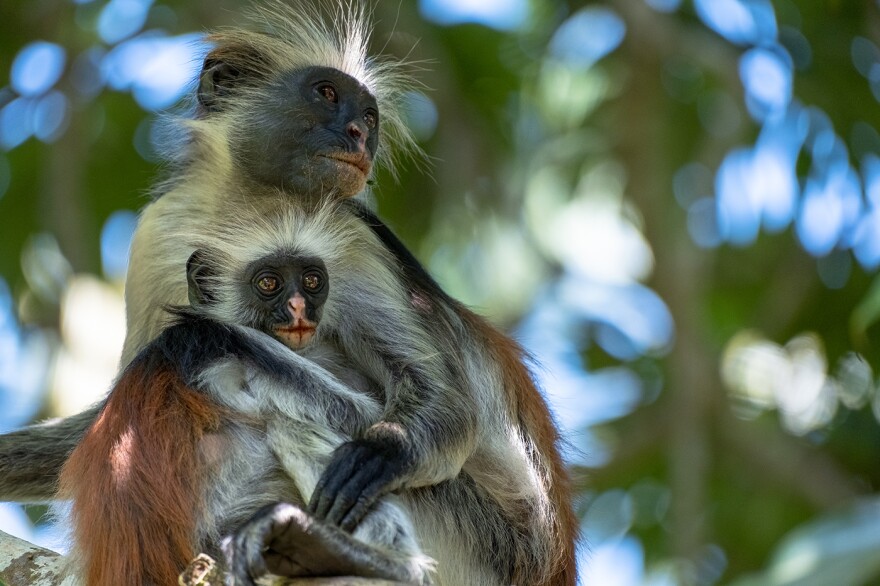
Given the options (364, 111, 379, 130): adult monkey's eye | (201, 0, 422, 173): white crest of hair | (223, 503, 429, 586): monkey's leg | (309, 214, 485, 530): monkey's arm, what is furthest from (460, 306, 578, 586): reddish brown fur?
(201, 0, 422, 173): white crest of hair

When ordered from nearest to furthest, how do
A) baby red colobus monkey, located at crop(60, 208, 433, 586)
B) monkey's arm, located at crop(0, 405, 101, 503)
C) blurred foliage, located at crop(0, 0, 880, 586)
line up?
baby red colobus monkey, located at crop(60, 208, 433, 586)
monkey's arm, located at crop(0, 405, 101, 503)
blurred foliage, located at crop(0, 0, 880, 586)

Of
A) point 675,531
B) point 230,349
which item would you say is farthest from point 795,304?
point 230,349

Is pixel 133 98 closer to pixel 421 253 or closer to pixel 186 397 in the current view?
pixel 421 253

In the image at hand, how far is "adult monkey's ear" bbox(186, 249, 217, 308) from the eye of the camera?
6559 mm

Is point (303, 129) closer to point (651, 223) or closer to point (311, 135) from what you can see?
point (311, 135)

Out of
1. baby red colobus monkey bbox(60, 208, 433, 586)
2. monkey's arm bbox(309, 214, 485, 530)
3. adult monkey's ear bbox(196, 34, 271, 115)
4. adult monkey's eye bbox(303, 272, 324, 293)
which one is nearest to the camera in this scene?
baby red colobus monkey bbox(60, 208, 433, 586)

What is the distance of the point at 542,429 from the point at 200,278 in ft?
6.21

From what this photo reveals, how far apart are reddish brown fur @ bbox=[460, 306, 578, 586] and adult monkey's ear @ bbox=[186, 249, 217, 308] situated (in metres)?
1.27

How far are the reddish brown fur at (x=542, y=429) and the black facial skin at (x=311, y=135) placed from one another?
42.0 inches

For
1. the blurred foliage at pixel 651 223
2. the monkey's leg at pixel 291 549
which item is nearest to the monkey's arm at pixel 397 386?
the monkey's leg at pixel 291 549

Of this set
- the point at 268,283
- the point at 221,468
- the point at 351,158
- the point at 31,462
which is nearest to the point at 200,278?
the point at 268,283

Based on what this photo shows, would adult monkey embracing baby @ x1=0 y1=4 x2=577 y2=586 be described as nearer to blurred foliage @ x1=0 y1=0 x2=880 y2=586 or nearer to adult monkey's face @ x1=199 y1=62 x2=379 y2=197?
adult monkey's face @ x1=199 y1=62 x2=379 y2=197

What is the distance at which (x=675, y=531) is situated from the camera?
10.8 meters

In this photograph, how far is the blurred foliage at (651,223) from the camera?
11.9 m
